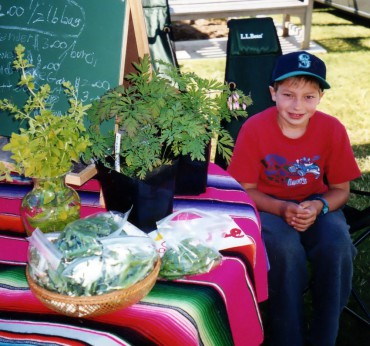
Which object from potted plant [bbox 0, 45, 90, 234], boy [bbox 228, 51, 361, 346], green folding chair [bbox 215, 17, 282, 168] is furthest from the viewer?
green folding chair [bbox 215, 17, 282, 168]

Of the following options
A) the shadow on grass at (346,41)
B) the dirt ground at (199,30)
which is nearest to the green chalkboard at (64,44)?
the shadow on grass at (346,41)

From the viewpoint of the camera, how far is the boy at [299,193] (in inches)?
85.0

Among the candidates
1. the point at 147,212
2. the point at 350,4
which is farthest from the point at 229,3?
the point at 147,212

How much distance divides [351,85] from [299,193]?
4478 mm

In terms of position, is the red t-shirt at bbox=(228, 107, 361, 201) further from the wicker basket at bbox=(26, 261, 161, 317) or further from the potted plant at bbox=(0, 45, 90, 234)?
the wicker basket at bbox=(26, 261, 161, 317)

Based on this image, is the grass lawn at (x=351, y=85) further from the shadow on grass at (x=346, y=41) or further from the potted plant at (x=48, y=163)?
the potted plant at (x=48, y=163)

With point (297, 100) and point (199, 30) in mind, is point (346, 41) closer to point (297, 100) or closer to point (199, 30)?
point (199, 30)

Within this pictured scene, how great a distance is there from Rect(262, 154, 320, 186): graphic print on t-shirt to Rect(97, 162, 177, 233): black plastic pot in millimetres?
926

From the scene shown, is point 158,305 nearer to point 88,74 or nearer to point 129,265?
point 129,265

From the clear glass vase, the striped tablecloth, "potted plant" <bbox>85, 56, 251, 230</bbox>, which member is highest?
"potted plant" <bbox>85, 56, 251, 230</bbox>

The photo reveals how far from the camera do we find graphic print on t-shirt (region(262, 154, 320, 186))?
7.72 ft

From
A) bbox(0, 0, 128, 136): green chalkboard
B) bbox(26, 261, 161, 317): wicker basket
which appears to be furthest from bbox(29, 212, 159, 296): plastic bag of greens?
bbox(0, 0, 128, 136): green chalkboard

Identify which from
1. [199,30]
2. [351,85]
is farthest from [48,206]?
[199,30]

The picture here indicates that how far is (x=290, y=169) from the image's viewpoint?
7.72 ft
